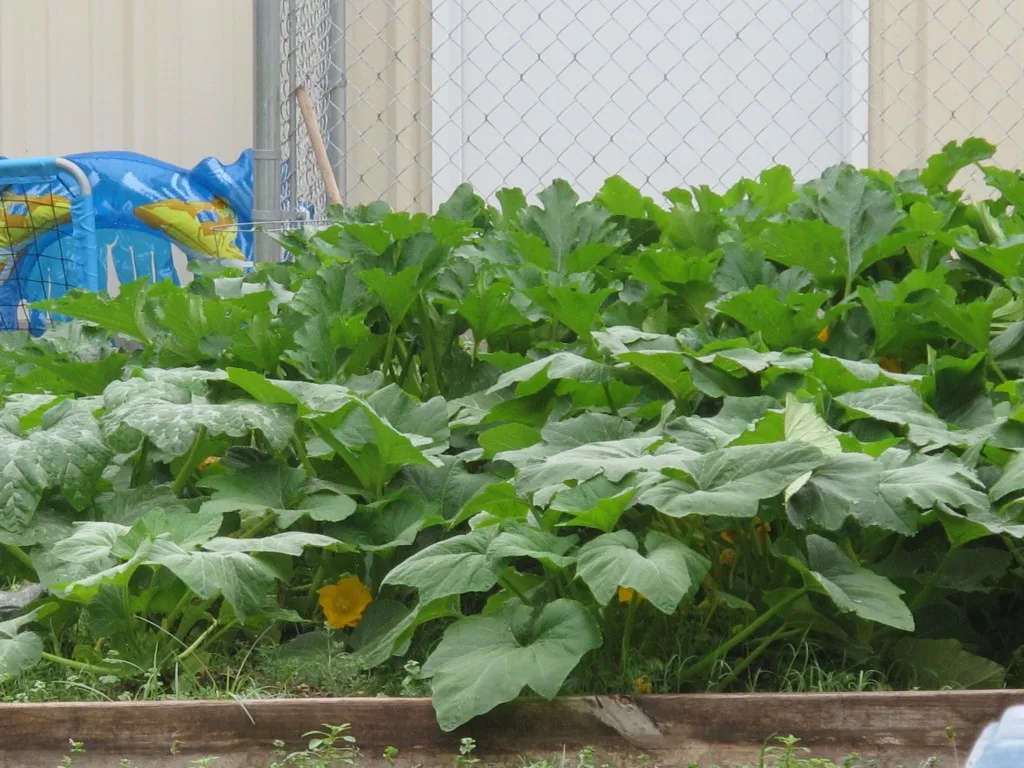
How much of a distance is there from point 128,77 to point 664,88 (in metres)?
2.36

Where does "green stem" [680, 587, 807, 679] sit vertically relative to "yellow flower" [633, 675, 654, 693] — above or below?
above

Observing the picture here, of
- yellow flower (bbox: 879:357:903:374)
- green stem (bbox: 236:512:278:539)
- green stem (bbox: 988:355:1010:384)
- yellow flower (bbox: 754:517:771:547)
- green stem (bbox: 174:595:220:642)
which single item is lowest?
green stem (bbox: 174:595:220:642)

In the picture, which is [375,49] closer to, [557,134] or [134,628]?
[557,134]

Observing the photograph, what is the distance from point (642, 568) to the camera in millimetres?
1225

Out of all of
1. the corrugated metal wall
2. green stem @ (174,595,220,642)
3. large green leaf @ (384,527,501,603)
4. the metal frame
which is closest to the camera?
large green leaf @ (384,527,501,603)

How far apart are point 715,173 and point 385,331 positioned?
328cm

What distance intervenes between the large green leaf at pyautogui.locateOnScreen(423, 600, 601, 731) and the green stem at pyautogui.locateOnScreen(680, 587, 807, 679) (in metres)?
0.16

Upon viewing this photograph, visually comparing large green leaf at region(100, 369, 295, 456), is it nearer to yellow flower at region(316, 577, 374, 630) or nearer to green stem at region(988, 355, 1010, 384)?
yellow flower at region(316, 577, 374, 630)

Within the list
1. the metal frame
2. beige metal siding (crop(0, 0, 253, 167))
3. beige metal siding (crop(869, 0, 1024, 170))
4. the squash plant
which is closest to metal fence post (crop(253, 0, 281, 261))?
the metal frame

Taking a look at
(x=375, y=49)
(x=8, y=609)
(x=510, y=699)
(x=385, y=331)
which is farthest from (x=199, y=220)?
(x=510, y=699)

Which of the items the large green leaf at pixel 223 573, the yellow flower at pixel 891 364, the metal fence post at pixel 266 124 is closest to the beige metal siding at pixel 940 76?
the metal fence post at pixel 266 124

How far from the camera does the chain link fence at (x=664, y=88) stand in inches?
192

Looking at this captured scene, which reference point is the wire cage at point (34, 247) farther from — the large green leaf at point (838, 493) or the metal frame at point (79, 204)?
the large green leaf at point (838, 493)

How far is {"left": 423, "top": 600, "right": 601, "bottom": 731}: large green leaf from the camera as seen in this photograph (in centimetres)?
122
